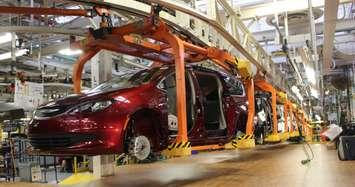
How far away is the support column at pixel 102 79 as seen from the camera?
5723 millimetres

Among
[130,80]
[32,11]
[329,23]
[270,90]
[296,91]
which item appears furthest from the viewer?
[296,91]

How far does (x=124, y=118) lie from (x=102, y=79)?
1986 millimetres

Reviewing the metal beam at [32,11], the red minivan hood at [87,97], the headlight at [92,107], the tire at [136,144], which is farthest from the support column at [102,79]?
the headlight at [92,107]

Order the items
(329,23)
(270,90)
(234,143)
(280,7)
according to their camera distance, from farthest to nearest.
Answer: (270,90), (280,7), (329,23), (234,143)

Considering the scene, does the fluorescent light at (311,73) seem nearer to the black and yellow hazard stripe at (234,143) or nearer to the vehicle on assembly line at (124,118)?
the black and yellow hazard stripe at (234,143)

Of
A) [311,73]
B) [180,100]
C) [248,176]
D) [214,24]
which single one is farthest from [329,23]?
[180,100]

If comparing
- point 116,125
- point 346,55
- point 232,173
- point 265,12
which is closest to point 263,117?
point 265,12

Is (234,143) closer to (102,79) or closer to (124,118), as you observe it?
(102,79)

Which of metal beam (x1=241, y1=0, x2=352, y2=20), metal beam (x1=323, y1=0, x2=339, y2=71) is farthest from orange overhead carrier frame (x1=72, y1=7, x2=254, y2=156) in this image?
metal beam (x1=241, y1=0, x2=352, y2=20)

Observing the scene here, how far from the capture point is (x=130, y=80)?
15.9 feet

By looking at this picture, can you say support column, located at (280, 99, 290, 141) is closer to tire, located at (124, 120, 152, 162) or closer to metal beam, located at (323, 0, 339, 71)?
metal beam, located at (323, 0, 339, 71)

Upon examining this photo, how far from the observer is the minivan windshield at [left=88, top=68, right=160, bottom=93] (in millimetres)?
4617

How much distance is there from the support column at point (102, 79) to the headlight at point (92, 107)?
72.1 inches

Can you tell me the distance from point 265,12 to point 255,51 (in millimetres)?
819
